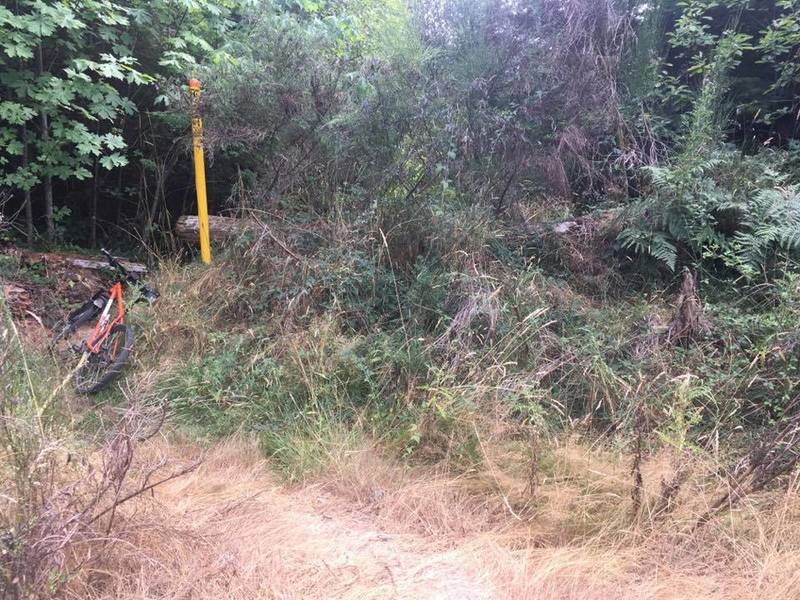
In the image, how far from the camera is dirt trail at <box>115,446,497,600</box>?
2.41 m

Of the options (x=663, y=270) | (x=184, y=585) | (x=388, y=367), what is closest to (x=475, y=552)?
(x=184, y=585)

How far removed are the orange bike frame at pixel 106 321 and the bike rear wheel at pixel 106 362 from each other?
0.04 meters

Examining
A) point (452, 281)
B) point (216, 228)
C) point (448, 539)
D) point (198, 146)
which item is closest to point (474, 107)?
point (452, 281)

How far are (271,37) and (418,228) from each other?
8.44ft

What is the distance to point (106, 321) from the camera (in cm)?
501

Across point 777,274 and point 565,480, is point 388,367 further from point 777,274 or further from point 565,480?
point 777,274

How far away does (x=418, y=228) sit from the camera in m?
5.20

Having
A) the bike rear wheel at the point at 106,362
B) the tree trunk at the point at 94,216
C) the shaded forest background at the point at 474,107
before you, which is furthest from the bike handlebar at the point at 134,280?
the tree trunk at the point at 94,216

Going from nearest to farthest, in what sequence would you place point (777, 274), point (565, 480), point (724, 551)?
point (724, 551), point (565, 480), point (777, 274)

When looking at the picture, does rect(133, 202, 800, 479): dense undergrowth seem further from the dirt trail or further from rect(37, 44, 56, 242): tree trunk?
rect(37, 44, 56, 242): tree trunk

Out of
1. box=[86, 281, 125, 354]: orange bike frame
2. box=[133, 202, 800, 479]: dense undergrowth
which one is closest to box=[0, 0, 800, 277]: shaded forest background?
box=[133, 202, 800, 479]: dense undergrowth

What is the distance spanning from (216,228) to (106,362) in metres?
2.00

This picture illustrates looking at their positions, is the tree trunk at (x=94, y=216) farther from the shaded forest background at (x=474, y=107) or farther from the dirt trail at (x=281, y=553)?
A: the dirt trail at (x=281, y=553)

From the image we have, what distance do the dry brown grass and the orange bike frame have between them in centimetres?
201
